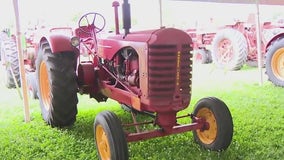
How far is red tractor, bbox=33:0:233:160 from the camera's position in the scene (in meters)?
2.58

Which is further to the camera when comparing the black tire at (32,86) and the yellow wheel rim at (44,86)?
the black tire at (32,86)

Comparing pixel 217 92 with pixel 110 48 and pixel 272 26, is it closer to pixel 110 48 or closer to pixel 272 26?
pixel 110 48

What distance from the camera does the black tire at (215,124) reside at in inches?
113

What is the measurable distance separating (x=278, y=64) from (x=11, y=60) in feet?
16.1

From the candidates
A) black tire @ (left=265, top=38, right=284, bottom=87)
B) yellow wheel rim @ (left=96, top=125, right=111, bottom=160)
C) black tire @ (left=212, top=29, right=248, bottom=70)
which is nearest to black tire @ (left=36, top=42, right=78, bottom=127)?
yellow wheel rim @ (left=96, top=125, right=111, bottom=160)

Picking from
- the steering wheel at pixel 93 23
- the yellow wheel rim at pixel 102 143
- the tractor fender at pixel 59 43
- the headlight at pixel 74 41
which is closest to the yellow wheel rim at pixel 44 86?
the tractor fender at pixel 59 43

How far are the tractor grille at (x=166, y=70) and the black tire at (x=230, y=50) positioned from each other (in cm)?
582

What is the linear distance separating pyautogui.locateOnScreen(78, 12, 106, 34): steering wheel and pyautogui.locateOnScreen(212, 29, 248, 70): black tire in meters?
4.85

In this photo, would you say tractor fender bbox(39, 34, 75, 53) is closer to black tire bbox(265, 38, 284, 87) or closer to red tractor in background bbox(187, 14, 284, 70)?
black tire bbox(265, 38, 284, 87)

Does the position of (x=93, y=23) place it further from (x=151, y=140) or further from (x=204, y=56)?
(x=204, y=56)

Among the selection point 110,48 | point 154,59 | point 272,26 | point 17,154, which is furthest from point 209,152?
point 272,26

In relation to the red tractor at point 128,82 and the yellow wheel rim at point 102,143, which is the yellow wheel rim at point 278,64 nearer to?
the red tractor at point 128,82

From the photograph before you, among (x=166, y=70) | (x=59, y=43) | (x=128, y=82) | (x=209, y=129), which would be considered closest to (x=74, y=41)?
(x=59, y=43)

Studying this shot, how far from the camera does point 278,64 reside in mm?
6176
